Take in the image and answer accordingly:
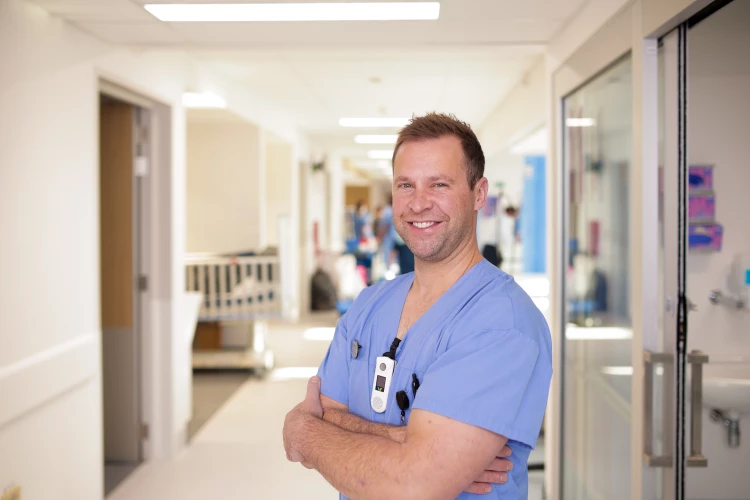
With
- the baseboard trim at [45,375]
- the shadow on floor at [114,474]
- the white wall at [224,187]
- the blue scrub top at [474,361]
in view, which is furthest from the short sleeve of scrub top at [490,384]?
the white wall at [224,187]

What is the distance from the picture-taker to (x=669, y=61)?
207cm

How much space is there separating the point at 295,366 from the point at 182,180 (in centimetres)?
285

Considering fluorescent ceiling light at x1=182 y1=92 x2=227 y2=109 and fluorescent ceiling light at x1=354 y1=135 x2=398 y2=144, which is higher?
fluorescent ceiling light at x1=354 y1=135 x2=398 y2=144

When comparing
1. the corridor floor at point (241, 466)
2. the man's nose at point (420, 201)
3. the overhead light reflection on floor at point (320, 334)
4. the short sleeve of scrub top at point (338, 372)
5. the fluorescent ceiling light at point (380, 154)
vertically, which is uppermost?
the fluorescent ceiling light at point (380, 154)

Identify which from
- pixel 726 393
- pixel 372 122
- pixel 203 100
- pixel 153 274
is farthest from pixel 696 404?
pixel 372 122

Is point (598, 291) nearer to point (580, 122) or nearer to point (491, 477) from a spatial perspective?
point (580, 122)

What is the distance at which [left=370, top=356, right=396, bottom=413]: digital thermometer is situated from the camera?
1.53 m

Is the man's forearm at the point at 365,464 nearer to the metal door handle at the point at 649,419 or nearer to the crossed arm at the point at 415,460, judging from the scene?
the crossed arm at the point at 415,460

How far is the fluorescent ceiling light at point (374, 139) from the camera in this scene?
32.1 ft

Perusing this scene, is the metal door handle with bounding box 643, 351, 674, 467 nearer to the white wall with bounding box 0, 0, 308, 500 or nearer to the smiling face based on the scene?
the smiling face

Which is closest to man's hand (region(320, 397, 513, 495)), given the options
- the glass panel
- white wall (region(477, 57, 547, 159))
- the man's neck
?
the man's neck

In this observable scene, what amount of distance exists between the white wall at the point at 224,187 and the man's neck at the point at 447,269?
539 centimetres

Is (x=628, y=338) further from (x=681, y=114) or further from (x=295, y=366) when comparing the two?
(x=295, y=366)

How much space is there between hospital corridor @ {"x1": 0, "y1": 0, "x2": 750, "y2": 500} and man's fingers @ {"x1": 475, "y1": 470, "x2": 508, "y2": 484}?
10mm
